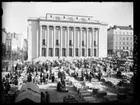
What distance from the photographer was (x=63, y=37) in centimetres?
2238

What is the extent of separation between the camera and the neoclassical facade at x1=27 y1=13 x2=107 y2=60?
19.7m

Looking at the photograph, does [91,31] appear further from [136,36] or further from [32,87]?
[32,87]

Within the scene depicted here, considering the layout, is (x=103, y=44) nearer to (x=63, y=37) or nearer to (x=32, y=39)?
(x=63, y=37)

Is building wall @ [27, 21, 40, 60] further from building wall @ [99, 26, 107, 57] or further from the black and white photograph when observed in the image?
building wall @ [99, 26, 107, 57]

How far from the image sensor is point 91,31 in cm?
2212

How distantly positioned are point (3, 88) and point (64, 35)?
49.1 feet

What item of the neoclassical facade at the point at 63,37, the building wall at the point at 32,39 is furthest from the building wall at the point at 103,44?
the building wall at the point at 32,39

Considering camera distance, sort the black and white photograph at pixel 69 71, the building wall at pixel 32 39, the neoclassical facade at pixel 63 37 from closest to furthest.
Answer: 1. the black and white photograph at pixel 69 71
2. the building wall at pixel 32 39
3. the neoclassical facade at pixel 63 37

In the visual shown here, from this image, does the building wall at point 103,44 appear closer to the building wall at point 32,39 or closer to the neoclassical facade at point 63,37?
the neoclassical facade at point 63,37

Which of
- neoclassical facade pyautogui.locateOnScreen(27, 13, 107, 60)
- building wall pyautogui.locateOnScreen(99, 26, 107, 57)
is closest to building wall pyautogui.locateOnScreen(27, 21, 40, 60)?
neoclassical facade pyautogui.locateOnScreen(27, 13, 107, 60)

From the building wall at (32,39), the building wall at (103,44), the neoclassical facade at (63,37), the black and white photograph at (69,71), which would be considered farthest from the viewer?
the neoclassical facade at (63,37)

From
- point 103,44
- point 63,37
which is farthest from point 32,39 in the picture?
point 103,44

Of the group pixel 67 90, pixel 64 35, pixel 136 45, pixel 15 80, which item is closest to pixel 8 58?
pixel 15 80

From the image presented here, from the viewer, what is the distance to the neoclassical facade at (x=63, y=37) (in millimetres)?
19656
